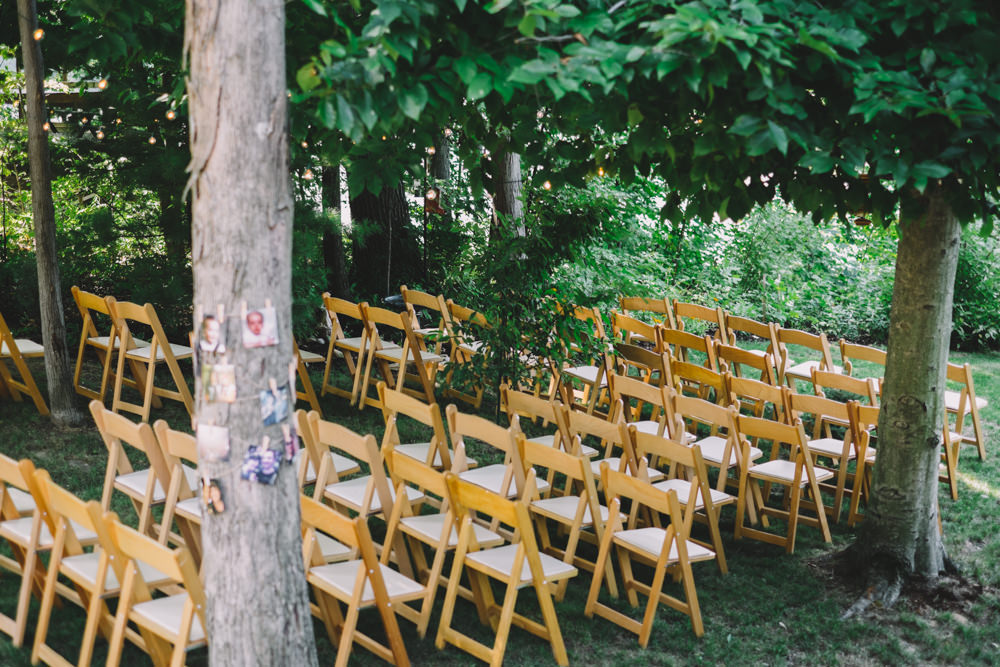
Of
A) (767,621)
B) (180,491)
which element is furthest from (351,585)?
(767,621)

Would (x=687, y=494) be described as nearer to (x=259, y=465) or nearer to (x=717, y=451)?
(x=717, y=451)

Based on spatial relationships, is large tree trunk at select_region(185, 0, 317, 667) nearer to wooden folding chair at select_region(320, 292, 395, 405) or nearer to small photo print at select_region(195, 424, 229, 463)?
small photo print at select_region(195, 424, 229, 463)

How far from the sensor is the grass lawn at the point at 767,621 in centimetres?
457

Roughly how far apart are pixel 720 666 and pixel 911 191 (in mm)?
2435

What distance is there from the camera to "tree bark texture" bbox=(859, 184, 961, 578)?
201 inches

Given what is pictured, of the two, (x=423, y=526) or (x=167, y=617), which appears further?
(x=423, y=526)

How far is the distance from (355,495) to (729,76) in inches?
110

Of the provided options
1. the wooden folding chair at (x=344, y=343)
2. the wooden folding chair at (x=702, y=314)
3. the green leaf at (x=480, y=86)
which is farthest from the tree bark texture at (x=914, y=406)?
the wooden folding chair at (x=344, y=343)

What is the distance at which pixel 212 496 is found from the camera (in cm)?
339

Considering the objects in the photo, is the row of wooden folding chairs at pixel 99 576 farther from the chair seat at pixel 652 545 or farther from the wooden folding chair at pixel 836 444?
the wooden folding chair at pixel 836 444

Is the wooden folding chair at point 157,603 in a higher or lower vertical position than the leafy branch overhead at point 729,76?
lower

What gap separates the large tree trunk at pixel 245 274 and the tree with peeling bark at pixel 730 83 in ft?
0.68

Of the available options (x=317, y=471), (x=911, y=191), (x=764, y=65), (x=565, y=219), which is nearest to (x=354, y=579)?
(x=317, y=471)

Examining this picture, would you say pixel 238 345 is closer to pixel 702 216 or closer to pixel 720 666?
pixel 702 216
